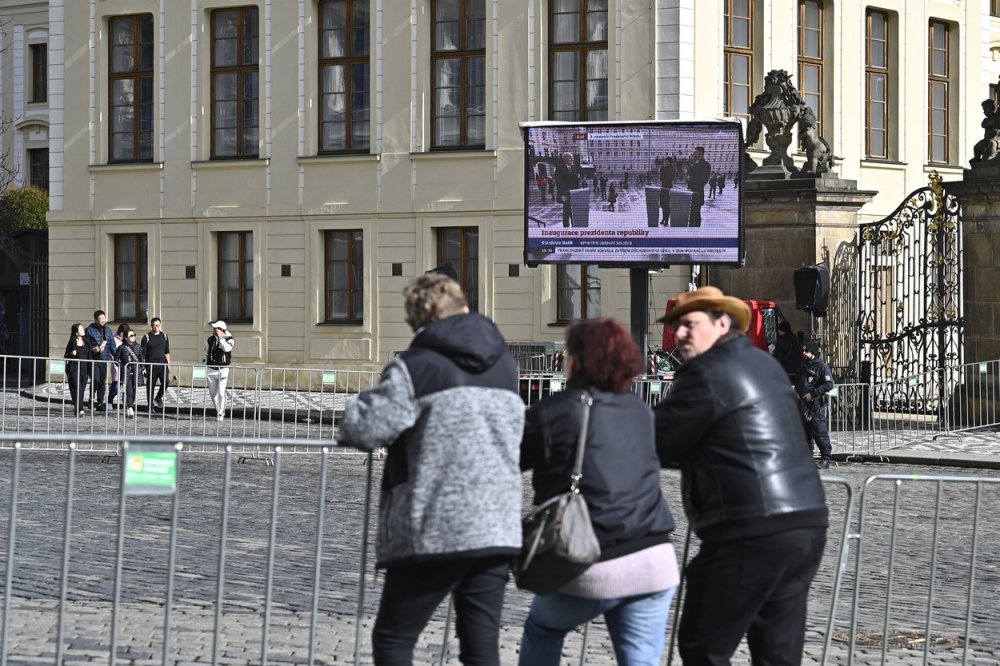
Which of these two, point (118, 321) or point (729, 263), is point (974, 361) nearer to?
point (729, 263)

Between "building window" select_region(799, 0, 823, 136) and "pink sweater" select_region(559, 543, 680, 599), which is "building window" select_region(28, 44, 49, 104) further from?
"pink sweater" select_region(559, 543, 680, 599)

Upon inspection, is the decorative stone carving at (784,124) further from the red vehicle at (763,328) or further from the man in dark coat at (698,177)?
the man in dark coat at (698,177)

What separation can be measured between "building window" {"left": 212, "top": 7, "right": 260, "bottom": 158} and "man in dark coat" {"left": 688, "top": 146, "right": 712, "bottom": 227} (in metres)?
14.7

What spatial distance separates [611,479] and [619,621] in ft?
1.70

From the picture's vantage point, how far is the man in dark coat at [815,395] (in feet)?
67.1

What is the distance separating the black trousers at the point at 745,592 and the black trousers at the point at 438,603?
661 mm

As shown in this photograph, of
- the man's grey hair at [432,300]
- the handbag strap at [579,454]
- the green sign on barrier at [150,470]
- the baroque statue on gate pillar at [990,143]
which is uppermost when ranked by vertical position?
the baroque statue on gate pillar at [990,143]

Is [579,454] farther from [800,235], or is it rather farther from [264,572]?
[800,235]

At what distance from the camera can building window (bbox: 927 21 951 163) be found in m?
38.0

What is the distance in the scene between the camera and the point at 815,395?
67.2ft

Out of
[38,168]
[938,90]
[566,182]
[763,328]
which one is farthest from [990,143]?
[38,168]

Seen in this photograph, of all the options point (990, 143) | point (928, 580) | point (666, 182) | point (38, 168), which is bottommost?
point (928, 580)

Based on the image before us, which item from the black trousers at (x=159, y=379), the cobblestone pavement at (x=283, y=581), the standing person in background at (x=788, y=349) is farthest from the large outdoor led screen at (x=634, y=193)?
the cobblestone pavement at (x=283, y=581)

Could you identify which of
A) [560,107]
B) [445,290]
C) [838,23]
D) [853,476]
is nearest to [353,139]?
[560,107]
